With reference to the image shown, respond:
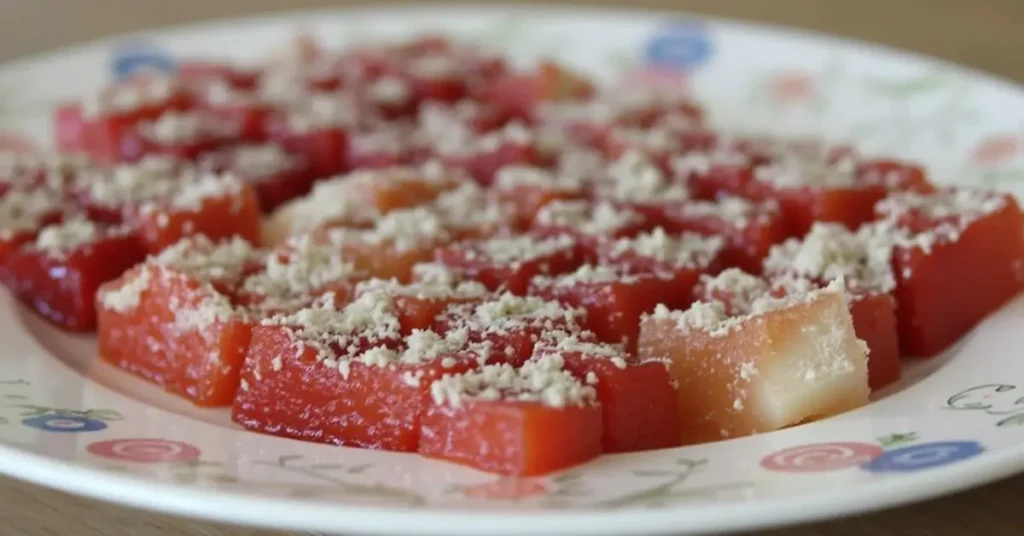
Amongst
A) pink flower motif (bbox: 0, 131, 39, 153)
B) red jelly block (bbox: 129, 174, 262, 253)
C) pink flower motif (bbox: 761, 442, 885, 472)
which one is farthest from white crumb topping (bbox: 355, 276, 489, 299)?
pink flower motif (bbox: 0, 131, 39, 153)

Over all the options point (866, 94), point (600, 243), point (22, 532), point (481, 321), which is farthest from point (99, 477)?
point (866, 94)

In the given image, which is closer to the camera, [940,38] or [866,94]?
[866,94]

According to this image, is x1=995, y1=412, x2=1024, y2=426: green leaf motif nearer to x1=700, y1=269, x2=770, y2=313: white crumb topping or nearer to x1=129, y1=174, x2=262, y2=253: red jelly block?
x1=700, y1=269, x2=770, y2=313: white crumb topping

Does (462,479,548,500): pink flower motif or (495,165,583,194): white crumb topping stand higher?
(495,165,583,194): white crumb topping

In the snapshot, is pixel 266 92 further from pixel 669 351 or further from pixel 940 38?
pixel 940 38

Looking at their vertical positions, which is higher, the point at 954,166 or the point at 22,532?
the point at 954,166

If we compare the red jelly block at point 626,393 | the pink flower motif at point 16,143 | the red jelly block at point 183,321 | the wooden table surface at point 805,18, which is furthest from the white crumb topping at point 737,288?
the wooden table surface at point 805,18
